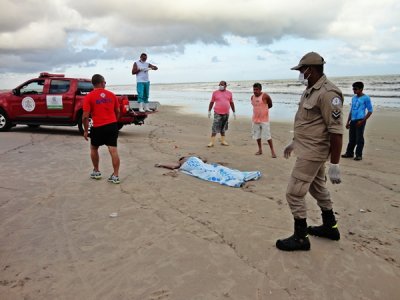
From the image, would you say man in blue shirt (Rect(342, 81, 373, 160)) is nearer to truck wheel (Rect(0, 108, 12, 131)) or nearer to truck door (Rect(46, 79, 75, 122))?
truck door (Rect(46, 79, 75, 122))

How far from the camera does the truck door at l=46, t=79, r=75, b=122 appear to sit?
1106cm

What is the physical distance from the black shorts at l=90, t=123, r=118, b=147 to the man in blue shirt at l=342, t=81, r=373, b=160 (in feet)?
18.3

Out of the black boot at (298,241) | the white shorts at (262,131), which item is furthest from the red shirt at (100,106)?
the white shorts at (262,131)

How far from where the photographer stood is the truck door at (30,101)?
1141cm

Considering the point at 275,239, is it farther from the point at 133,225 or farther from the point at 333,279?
the point at 133,225

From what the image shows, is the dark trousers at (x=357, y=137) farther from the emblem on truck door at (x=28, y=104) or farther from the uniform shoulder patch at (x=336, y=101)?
the emblem on truck door at (x=28, y=104)

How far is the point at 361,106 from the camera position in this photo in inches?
336

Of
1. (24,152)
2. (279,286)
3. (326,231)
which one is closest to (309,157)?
(326,231)

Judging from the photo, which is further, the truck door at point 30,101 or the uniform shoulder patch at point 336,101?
the truck door at point 30,101

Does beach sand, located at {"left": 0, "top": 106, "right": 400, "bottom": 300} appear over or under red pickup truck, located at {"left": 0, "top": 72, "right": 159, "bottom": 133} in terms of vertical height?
under

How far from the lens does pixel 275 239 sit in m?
4.18

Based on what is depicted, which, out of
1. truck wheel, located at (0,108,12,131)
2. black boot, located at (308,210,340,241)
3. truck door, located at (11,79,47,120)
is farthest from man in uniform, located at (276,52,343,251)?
truck wheel, located at (0,108,12,131)

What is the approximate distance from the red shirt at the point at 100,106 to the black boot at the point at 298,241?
3.52 meters

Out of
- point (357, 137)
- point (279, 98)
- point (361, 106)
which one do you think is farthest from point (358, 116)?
point (279, 98)
